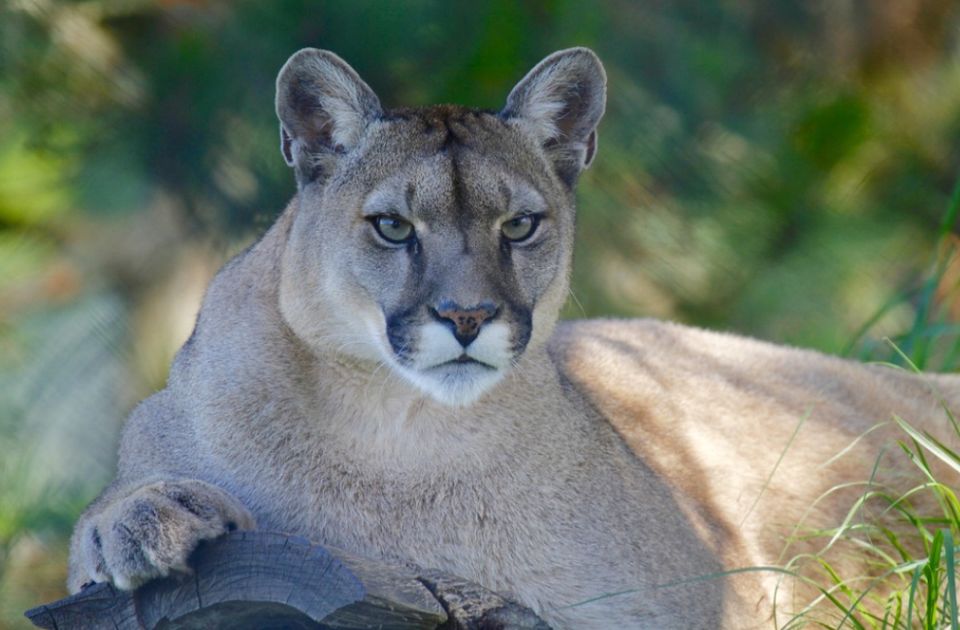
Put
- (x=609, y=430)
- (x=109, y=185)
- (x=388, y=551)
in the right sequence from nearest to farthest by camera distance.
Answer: (x=388, y=551)
(x=609, y=430)
(x=109, y=185)

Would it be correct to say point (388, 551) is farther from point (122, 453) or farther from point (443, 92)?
point (443, 92)

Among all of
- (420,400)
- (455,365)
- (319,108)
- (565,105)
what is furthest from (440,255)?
(565,105)

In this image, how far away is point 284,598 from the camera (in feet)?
13.9

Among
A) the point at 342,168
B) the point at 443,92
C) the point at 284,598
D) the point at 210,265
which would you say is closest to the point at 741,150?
the point at 443,92

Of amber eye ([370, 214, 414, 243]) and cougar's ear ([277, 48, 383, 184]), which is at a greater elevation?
cougar's ear ([277, 48, 383, 184])

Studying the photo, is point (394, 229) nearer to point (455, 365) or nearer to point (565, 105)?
point (455, 365)

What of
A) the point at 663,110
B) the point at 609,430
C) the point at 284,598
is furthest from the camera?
the point at 663,110

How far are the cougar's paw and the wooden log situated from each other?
0.05 metres

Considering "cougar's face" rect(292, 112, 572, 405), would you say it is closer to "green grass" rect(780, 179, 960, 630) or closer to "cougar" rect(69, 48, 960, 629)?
"cougar" rect(69, 48, 960, 629)

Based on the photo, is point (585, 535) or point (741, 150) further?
point (741, 150)

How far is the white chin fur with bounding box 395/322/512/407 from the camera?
4684 mm

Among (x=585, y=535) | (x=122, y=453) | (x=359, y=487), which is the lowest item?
(x=585, y=535)

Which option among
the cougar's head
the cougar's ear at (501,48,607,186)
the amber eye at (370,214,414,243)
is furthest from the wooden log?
the cougar's ear at (501,48,607,186)

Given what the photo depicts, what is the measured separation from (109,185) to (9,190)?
810 mm
